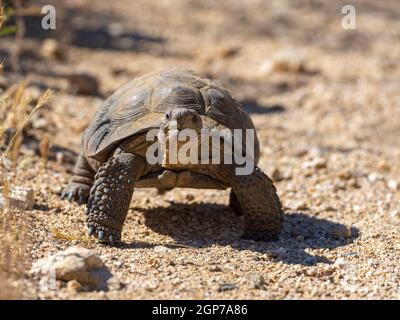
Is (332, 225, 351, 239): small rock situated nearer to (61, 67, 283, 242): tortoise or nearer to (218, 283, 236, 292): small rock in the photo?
(61, 67, 283, 242): tortoise

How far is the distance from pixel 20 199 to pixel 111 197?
1.62ft

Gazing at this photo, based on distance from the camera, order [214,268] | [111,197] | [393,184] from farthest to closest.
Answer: [393,184]
[111,197]
[214,268]

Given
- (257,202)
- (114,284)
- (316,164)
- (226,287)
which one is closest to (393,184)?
(316,164)

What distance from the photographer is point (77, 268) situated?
305 cm

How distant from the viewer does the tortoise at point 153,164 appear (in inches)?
153

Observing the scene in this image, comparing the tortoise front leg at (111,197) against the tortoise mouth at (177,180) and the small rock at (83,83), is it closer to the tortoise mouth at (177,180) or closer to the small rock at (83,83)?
the tortoise mouth at (177,180)

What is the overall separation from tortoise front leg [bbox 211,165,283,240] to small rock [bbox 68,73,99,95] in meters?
3.65

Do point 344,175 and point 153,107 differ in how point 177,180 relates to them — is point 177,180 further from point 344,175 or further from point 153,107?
point 344,175

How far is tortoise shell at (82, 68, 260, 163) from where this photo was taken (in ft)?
13.2

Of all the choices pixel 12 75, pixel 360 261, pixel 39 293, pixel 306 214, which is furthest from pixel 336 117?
pixel 39 293

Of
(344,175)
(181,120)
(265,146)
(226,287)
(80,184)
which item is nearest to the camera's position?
(226,287)

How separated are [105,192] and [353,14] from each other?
8491 millimetres

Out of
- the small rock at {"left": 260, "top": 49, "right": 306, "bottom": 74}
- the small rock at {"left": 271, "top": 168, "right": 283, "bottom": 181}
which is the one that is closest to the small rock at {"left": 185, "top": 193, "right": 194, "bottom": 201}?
the small rock at {"left": 271, "top": 168, "right": 283, "bottom": 181}

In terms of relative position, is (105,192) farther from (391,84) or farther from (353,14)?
(353,14)
